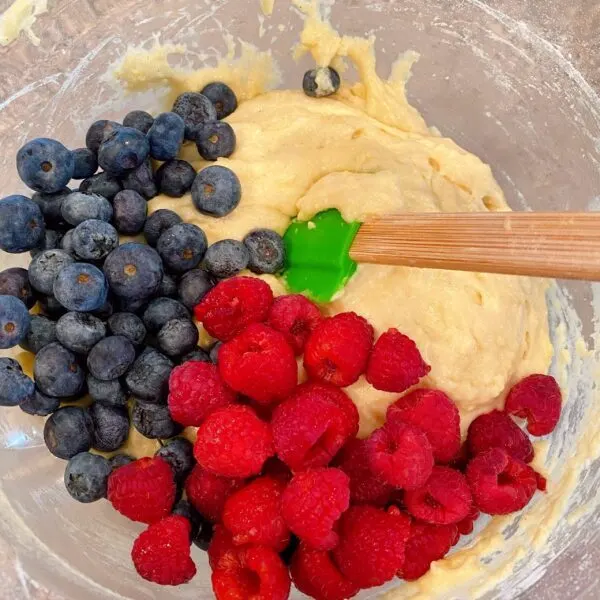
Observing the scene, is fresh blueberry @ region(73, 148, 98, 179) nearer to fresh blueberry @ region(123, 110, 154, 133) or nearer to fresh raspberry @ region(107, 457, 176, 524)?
fresh blueberry @ region(123, 110, 154, 133)

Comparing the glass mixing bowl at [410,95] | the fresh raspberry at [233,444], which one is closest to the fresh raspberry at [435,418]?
the fresh raspberry at [233,444]

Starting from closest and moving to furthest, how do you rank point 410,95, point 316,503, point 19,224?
1. point 316,503
2. point 19,224
3. point 410,95

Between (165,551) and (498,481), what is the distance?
0.56 metres

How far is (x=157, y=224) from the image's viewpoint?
1256mm

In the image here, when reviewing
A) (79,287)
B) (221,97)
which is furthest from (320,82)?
(79,287)

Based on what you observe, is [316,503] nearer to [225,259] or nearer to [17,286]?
[225,259]

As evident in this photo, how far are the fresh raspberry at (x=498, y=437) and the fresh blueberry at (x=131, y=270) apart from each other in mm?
642

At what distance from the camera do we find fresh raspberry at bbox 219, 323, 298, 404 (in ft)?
3.48

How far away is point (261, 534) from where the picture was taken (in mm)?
1048

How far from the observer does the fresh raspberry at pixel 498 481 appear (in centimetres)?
110

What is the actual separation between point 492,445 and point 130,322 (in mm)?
677

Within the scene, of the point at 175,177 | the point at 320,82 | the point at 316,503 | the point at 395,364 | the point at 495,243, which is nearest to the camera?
the point at 495,243

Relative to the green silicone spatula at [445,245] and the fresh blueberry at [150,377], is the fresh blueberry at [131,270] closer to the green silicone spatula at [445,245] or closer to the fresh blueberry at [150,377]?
the fresh blueberry at [150,377]

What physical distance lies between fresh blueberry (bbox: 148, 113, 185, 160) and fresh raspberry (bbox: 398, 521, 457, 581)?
2.67 ft
